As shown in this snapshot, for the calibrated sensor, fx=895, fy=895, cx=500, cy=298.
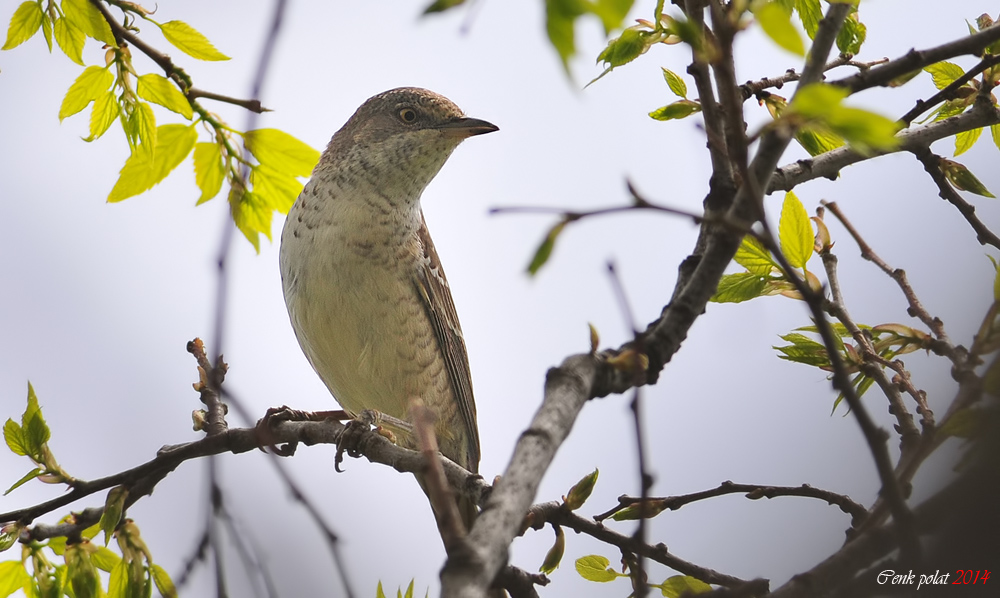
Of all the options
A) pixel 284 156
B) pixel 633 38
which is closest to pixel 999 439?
pixel 633 38

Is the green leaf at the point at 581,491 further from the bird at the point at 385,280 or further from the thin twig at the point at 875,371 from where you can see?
the bird at the point at 385,280

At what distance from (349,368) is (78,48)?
229 centimetres

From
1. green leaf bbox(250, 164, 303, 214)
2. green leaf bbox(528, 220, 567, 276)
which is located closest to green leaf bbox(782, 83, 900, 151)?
green leaf bbox(528, 220, 567, 276)

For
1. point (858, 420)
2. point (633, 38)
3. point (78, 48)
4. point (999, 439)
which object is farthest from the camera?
point (78, 48)

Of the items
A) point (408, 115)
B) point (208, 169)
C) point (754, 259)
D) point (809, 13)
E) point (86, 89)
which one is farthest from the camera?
point (408, 115)

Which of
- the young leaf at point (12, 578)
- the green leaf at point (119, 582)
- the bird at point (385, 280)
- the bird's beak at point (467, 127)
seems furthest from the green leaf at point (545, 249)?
the bird's beak at point (467, 127)

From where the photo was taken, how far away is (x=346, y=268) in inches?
184

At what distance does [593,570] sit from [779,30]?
85.1 inches

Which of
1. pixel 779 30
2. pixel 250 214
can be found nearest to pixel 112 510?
pixel 250 214

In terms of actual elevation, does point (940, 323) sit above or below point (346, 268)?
below

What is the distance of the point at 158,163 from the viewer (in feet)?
10.1

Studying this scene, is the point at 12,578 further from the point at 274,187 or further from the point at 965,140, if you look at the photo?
the point at 965,140

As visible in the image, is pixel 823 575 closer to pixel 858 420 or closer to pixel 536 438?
pixel 858 420

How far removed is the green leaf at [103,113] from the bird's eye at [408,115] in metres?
2.59
